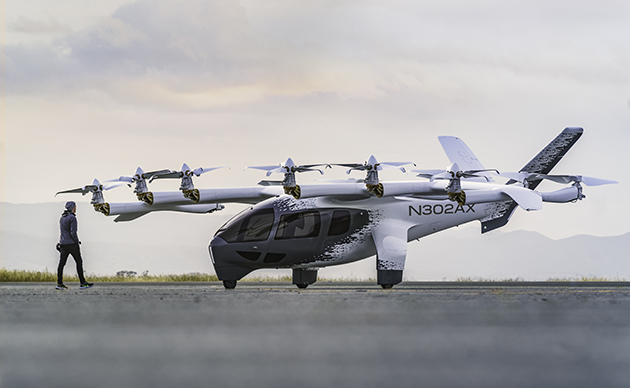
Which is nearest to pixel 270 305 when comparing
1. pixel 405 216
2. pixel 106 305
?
pixel 106 305

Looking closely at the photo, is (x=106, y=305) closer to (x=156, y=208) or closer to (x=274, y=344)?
(x=274, y=344)

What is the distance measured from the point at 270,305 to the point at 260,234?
7.26 meters

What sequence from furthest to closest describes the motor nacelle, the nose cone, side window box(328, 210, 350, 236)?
the motor nacelle
side window box(328, 210, 350, 236)
the nose cone

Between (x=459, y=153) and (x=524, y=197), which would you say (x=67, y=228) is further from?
(x=459, y=153)

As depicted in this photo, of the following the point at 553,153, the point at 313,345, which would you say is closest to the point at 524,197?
the point at 553,153

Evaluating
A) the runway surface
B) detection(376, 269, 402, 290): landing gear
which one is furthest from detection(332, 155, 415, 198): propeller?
the runway surface

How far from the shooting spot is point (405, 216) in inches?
903

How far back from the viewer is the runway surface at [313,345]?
732 cm

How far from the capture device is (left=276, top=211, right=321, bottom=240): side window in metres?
20.7

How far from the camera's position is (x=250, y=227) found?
20516 millimetres

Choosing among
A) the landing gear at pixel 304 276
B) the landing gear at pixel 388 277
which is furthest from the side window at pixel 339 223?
the landing gear at pixel 304 276

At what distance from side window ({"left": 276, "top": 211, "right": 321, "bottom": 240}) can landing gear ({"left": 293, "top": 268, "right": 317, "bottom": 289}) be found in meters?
1.78

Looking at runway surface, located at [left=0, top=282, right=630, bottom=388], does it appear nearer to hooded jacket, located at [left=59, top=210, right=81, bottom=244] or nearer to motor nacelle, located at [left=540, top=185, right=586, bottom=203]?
hooded jacket, located at [left=59, top=210, right=81, bottom=244]

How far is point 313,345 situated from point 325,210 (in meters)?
12.7
